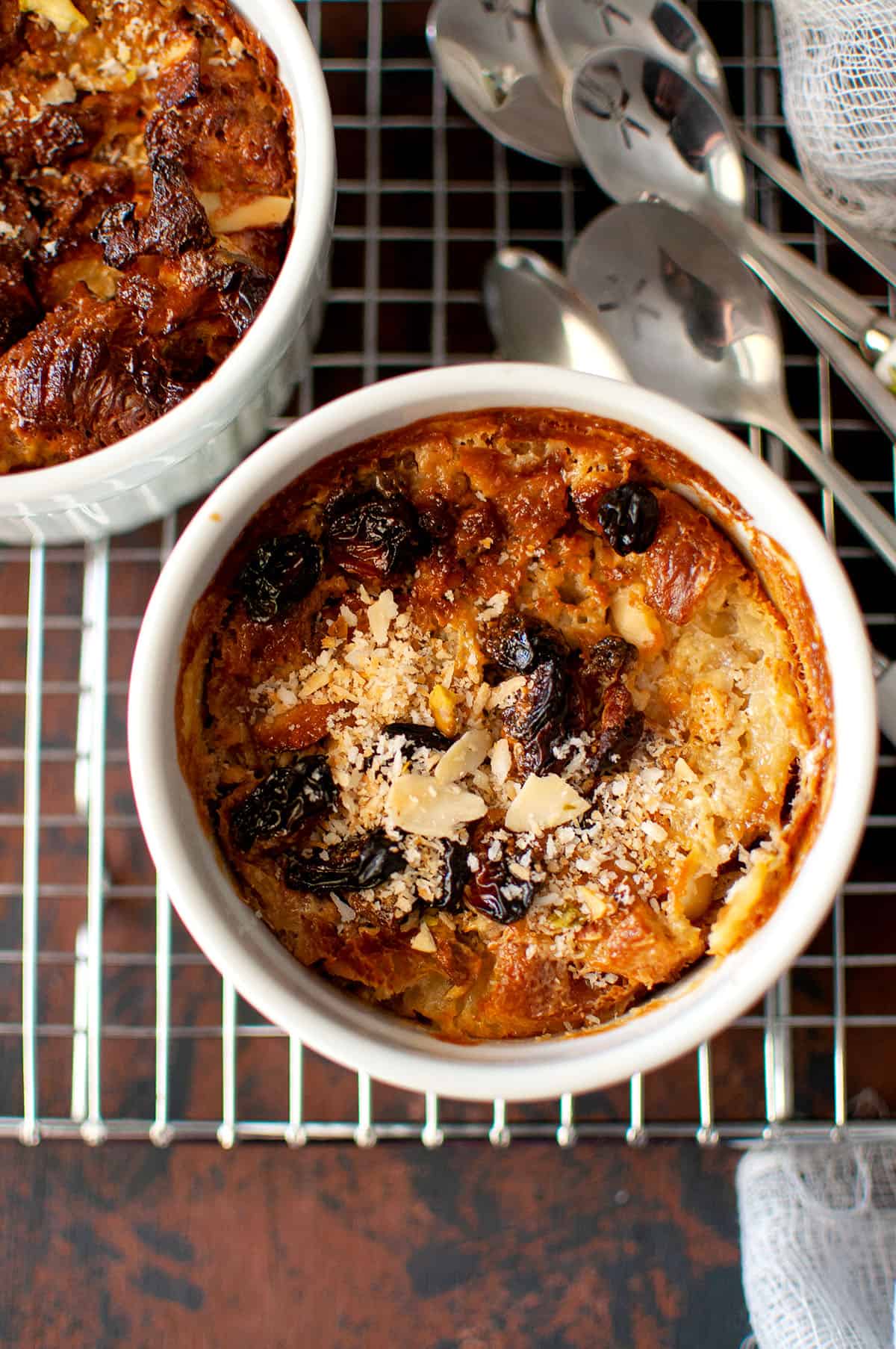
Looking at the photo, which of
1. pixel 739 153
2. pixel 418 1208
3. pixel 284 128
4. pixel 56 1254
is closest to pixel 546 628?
pixel 284 128

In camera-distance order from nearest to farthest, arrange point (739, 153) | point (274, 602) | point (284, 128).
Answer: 1. point (274, 602)
2. point (284, 128)
3. point (739, 153)

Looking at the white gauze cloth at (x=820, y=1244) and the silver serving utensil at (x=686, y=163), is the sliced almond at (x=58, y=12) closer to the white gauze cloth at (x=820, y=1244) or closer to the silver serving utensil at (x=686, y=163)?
the silver serving utensil at (x=686, y=163)

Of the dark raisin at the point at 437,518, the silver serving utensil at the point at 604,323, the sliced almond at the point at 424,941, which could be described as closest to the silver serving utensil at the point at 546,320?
the silver serving utensil at the point at 604,323

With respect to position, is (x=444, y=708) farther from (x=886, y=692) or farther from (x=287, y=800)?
(x=886, y=692)

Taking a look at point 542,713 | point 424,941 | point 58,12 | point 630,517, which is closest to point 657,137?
point 630,517

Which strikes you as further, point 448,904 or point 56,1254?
point 56,1254

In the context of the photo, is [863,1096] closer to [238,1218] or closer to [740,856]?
[740,856]
